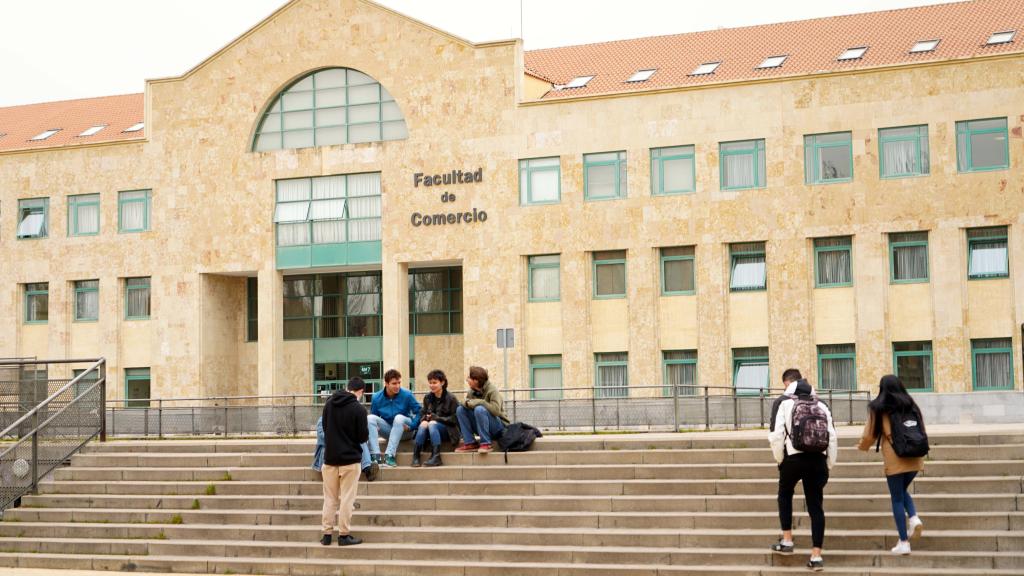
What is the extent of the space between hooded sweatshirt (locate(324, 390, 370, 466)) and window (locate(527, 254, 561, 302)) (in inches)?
876

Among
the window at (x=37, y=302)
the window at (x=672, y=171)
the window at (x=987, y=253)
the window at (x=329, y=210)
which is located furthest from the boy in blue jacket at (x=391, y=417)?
the window at (x=37, y=302)

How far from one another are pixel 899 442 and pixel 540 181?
25.2 m

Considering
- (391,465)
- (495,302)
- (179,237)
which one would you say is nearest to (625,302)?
(495,302)

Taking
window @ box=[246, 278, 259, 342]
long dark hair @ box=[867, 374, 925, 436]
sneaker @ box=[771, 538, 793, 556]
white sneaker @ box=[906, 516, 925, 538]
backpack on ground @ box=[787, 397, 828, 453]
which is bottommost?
sneaker @ box=[771, 538, 793, 556]

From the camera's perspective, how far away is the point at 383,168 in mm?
40031

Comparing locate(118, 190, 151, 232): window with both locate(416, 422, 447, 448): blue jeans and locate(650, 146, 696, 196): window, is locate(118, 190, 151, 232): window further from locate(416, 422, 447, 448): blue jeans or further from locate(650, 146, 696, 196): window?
locate(416, 422, 447, 448): blue jeans

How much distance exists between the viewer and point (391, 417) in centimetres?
1808

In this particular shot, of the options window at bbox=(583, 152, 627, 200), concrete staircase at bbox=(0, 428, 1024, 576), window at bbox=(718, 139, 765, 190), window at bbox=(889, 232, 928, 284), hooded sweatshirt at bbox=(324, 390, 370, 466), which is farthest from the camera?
window at bbox=(583, 152, 627, 200)

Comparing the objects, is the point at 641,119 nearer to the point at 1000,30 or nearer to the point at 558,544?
the point at 1000,30

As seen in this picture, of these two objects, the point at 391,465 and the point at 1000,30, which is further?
the point at 1000,30

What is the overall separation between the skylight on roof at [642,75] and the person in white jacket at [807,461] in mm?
26851

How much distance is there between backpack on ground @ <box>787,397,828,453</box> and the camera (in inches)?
532

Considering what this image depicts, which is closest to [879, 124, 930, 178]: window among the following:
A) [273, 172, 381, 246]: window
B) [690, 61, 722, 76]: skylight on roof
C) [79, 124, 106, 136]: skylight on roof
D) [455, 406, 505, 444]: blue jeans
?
[690, 61, 722, 76]: skylight on roof

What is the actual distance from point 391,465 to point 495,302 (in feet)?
68.3
